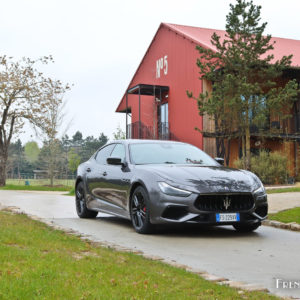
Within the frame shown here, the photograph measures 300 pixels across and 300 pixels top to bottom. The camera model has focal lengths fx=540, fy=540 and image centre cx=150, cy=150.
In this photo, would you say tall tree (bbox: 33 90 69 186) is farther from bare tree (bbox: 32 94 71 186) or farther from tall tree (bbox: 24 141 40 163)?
tall tree (bbox: 24 141 40 163)

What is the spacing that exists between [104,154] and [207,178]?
3179mm

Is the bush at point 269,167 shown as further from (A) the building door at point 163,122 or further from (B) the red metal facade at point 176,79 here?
(A) the building door at point 163,122

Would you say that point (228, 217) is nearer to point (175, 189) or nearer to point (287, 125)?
Result: point (175, 189)

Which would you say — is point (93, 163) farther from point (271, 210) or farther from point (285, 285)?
point (285, 285)

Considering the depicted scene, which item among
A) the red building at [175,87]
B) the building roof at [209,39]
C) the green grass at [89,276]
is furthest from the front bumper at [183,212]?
the building roof at [209,39]

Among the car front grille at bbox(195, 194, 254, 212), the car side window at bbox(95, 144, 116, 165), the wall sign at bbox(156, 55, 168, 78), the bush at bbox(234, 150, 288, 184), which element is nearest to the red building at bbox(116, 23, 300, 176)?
the wall sign at bbox(156, 55, 168, 78)

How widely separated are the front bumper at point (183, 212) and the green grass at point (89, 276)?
1644 mm

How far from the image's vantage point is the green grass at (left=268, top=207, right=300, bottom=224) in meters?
10.3

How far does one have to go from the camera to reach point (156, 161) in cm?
941

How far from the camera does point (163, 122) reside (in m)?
33.8

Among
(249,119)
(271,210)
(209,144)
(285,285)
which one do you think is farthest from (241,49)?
(285,285)

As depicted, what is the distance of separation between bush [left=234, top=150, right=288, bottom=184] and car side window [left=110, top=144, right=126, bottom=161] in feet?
53.2

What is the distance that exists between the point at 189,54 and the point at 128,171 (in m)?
23.0

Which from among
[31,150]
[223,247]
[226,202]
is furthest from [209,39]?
[31,150]
